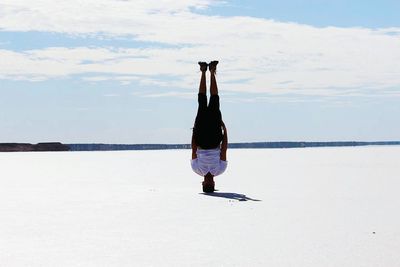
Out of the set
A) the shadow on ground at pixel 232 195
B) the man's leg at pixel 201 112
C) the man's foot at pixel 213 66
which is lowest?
the shadow on ground at pixel 232 195

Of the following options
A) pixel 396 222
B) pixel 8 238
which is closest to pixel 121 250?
pixel 8 238

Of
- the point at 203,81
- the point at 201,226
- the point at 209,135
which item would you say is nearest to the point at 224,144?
the point at 209,135

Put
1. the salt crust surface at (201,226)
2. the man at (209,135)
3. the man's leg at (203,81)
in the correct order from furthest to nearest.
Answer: the man's leg at (203,81) → the man at (209,135) → the salt crust surface at (201,226)

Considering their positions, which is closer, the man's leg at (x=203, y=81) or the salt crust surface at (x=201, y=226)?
the salt crust surface at (x=201, y=226)

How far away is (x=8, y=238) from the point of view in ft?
31.5

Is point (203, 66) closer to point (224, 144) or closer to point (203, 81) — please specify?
Answer: point (203, 81)

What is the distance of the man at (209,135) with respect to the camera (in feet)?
58.3

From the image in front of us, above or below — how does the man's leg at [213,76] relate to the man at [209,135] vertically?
above

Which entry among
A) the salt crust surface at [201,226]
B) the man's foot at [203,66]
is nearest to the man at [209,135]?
the man's foot at [203,66]

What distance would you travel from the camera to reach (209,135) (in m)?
17.9

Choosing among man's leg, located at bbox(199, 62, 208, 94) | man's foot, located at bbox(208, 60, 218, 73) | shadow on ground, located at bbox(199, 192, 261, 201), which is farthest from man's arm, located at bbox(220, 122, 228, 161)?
→ man's foot, located at bbox(208, 60, 218, 73)

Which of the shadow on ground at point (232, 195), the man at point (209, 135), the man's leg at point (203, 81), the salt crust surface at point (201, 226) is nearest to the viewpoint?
the salt crust surface at point (201, 226)

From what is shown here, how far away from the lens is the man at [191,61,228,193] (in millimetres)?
17766

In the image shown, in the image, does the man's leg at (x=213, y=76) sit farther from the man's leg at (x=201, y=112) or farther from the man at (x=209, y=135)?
the man's leg at (x=201, y=112)
